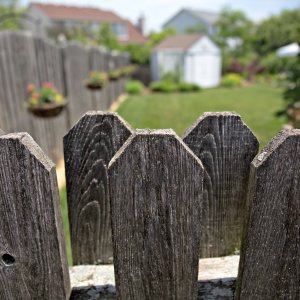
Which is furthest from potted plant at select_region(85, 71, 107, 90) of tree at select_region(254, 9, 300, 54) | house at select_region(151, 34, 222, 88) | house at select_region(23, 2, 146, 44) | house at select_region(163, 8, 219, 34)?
house at select_region(163, 8, 219, 34)

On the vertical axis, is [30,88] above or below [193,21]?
above

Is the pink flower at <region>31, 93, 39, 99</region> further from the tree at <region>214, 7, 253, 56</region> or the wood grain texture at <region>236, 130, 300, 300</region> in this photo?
the tree at <region>214, 7, 253, 56</region>

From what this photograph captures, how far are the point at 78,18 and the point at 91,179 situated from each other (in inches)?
1767

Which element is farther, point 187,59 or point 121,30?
point 121,30

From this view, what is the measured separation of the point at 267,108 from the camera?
45.9 feet

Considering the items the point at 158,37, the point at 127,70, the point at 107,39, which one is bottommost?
the point at 127,70

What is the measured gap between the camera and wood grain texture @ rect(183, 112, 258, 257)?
103 centimetres

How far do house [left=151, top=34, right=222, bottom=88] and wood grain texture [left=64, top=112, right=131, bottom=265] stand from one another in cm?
2695

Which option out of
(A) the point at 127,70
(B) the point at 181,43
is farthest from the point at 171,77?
(A) the point at 127,70

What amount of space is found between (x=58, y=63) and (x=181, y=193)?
22.4ft

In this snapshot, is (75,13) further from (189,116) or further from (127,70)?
(189,116)

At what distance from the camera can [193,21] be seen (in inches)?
1866

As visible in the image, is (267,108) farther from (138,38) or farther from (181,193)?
(138,38)

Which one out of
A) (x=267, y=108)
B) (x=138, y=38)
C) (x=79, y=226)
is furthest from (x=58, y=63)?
(x=138, y=38)
